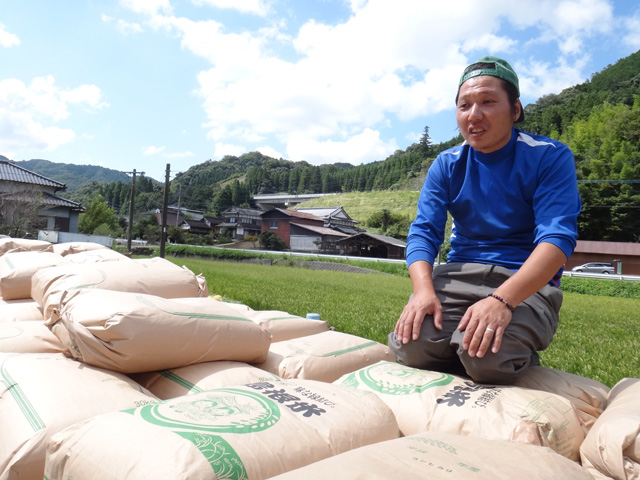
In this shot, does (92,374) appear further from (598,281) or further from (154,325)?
(598,281)

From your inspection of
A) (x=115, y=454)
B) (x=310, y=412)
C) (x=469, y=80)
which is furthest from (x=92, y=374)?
(x=469, y=80)

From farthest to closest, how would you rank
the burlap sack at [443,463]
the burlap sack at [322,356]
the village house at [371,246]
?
the village house at [371,246]
the burlap sack at [322,356]
the burlap sack at [443,463]

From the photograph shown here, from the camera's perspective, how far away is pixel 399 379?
5.30 feet

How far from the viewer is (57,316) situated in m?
1.96

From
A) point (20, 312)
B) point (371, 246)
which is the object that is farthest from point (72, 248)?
point (371, 246)

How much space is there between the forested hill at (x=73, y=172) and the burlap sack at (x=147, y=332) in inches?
6089

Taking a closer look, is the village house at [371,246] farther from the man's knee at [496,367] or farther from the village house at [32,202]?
the man's knee at [496,367]

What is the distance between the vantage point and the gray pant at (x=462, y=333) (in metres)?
1.47

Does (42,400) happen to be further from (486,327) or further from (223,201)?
(223,201)

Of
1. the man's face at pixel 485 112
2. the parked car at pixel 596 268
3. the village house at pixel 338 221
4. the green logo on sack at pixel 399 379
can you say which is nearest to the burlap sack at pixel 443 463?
the green logo on sack at pixel 399 379

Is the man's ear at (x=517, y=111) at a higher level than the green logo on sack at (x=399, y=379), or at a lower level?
higher

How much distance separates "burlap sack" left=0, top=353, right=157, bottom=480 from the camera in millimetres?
1247

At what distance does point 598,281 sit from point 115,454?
80.1ft

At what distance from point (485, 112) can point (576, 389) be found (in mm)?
1044
